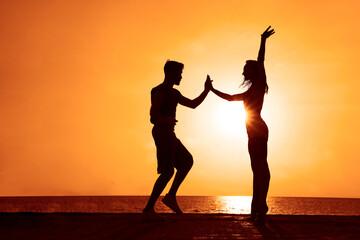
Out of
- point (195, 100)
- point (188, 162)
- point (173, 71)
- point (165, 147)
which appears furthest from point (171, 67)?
point (188, 162)

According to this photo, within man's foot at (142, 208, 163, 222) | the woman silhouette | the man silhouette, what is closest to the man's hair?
the man silhouette

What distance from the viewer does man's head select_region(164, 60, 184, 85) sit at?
7.27 metres

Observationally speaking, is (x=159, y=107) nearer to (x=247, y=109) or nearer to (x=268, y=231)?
(x=247, y=109)

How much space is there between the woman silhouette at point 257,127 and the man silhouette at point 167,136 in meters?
1.24

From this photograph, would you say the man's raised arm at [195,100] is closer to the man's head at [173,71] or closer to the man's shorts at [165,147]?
the man's head at [173,71]

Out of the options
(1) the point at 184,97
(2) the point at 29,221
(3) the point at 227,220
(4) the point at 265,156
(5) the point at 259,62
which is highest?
(5) the point at 259,62

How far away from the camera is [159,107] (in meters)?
7.00

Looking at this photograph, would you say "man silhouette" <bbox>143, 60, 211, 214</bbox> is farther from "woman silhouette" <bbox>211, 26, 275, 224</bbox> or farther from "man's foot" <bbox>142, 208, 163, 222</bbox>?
"woman silhouette" <bbox>211, 26, 275, 224</bbox>

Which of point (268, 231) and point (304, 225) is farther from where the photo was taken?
point (304, 225)

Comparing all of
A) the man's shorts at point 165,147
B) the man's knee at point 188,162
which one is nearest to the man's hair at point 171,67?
the man's shorts at point 165,147

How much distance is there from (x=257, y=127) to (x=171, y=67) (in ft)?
6.09

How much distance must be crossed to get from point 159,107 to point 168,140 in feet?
1.90

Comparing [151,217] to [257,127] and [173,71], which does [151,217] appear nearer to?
[257,127]

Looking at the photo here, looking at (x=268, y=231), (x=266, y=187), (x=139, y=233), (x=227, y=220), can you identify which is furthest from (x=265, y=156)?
(x=139, y=233)
